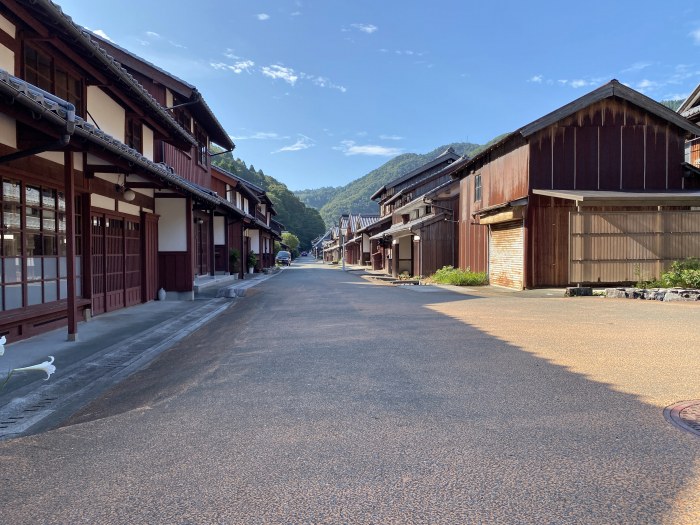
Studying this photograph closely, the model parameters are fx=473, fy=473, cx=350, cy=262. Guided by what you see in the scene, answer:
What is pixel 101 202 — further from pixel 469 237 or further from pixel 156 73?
pixel 469 237

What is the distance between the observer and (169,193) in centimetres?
1367

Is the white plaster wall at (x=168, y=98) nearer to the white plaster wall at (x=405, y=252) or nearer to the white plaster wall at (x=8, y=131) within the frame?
the white plaster wall at (x=8, y=131)

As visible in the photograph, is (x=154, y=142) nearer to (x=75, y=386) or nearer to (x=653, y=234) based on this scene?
(x=75, y=386)

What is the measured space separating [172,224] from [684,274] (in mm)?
14852

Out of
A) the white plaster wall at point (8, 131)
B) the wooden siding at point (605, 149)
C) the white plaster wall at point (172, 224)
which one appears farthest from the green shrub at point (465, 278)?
the white plaster wall at point (8, 131)

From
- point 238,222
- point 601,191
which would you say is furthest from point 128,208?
point 601,191

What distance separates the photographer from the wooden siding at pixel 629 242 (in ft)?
47.5

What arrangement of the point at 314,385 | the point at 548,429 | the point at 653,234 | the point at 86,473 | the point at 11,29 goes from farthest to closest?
the point at 653,234, the point at 11,29, the point at 314,385, the point at 548,429, the point at 86,473

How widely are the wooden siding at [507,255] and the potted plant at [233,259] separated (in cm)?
1247

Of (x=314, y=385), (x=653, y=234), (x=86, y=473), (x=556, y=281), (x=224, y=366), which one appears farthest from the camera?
(x=556, y=281)

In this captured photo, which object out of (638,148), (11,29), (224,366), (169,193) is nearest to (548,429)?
(224,366)

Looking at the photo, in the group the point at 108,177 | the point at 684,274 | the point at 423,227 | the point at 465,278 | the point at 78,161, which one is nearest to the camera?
the point at 78,161

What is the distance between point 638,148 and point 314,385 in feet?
50.8

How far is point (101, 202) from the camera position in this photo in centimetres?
1033
